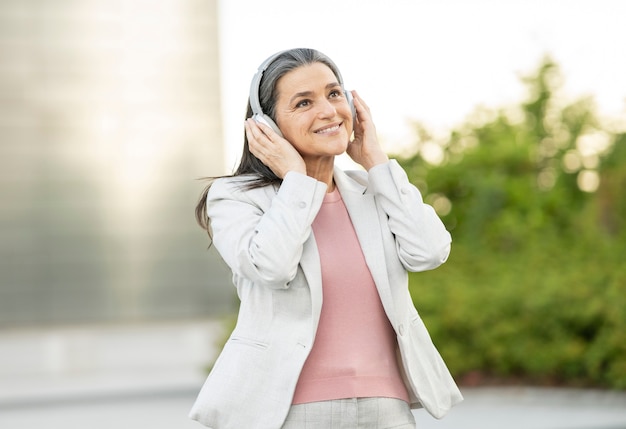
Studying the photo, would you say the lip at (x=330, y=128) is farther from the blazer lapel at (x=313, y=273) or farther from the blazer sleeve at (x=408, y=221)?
the blazer lapel at (x=313, y=273)

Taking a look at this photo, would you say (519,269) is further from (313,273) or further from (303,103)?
(313,273)

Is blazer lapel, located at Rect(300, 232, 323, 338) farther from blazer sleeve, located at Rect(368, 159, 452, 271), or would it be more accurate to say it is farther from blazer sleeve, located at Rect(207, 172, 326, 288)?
blazer sleeve, located at Rect(368, 159, 452, 271)

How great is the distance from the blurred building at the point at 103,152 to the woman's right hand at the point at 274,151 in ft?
72.9

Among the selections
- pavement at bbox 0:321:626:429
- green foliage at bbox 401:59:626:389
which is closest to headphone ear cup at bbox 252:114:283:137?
pavement at bbox 0:321:626:429

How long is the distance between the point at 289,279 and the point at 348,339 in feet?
0.77

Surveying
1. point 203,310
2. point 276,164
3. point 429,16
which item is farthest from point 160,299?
point 276,164

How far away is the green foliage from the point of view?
9930mm

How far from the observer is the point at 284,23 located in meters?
21.6

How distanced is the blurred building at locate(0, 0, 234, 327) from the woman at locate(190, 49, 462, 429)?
2224 cm

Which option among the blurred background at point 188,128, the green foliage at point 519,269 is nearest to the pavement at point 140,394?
the green foliage at point 519,269

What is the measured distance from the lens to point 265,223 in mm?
2531

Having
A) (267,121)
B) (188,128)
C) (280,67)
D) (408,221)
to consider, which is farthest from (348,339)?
(188,128)

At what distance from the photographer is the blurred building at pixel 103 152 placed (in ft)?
80.5

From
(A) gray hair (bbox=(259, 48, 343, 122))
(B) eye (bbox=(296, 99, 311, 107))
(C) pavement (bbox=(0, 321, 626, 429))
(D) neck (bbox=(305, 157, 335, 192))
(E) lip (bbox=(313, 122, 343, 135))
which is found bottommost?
(C) pavement (bbox=(0, 321, 626, 429))
